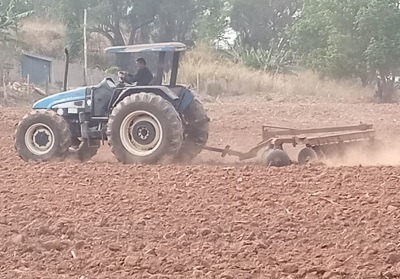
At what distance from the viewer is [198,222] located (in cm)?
672

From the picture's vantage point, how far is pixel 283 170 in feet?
30.5

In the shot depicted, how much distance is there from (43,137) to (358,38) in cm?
2107

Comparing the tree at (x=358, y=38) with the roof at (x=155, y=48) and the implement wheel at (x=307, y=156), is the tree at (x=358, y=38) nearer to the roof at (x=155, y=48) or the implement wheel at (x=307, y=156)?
the roof at (x=155, y=48)

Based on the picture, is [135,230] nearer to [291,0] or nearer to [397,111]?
[397,111]

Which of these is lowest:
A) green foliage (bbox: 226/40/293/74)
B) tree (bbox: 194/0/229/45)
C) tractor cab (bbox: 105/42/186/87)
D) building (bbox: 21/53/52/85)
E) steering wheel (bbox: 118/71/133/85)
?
building (bbox: 21/53/52/85)

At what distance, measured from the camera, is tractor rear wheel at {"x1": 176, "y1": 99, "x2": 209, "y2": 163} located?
11.5m

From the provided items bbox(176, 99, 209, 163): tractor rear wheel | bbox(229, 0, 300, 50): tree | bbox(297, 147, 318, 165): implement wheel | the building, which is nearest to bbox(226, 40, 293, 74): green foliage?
the building

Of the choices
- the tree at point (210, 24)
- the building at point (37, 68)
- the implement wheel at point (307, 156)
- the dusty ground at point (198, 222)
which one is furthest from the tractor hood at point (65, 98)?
the tree at point (210, 24)

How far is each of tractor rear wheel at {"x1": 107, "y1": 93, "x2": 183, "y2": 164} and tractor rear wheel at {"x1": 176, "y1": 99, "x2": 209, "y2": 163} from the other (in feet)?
2.93

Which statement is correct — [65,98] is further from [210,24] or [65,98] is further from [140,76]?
[210,24]

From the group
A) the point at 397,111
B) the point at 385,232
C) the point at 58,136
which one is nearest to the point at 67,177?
the point at 58,136

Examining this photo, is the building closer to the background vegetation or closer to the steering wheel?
the background vegetation

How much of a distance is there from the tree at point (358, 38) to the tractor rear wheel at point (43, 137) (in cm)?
2001

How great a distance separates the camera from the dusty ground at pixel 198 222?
218 inches
